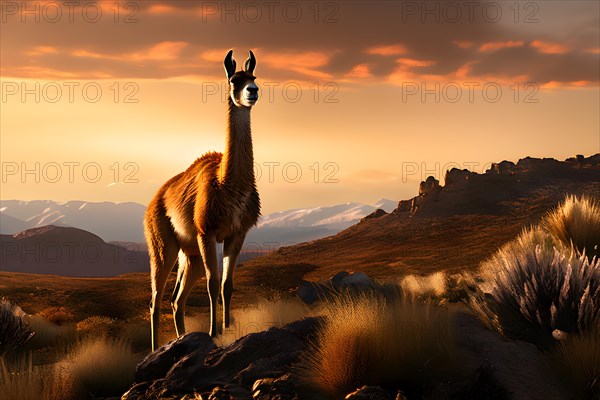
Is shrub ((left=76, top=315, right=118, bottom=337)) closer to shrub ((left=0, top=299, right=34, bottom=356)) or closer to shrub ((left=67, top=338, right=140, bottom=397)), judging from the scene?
shrub ((left=0, top=299, right=34, bottom=356))

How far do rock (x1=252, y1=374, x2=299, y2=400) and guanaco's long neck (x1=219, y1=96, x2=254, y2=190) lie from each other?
3.45m

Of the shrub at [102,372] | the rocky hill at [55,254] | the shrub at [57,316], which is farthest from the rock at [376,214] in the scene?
the shrub at [102,372]

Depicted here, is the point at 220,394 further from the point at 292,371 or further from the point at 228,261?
the point at 228,261

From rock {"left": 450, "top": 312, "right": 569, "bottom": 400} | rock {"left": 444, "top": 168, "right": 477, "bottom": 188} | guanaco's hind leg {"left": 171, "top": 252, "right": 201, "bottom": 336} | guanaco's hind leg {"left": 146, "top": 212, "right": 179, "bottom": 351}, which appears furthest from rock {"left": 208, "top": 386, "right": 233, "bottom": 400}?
rock {"left": 444, "top": 168, "right": 477, "bottom": 188}

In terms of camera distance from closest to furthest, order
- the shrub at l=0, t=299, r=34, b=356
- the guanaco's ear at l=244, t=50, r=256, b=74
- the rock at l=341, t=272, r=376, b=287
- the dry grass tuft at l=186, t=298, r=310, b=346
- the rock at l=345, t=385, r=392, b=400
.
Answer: the rock at l=345, t=385, r=392, b=400 → the guanaco's ear at l=244, t=50, r=256, b=74 → the dry grass tuft at l=186, t=298, r=310, b=346 → the shrub at l=0, t=299, r=34, b=356 → the rock at l=341, t=272, r=376, b=287

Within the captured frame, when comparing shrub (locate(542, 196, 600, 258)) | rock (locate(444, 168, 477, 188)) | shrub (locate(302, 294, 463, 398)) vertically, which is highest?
rock (locate(444, 168, 477, 188))

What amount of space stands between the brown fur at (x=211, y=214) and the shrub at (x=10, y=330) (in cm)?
464

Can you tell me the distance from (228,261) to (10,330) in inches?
263

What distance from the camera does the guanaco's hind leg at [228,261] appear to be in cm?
1016

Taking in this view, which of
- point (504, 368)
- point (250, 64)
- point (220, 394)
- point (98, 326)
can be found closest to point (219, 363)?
point (220, 394)

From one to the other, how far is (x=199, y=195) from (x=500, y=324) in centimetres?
498

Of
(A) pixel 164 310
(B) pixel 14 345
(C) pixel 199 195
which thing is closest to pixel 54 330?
(B) pixel 14 345

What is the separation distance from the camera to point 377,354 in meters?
7.68

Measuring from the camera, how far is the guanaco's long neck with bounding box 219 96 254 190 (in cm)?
1006
